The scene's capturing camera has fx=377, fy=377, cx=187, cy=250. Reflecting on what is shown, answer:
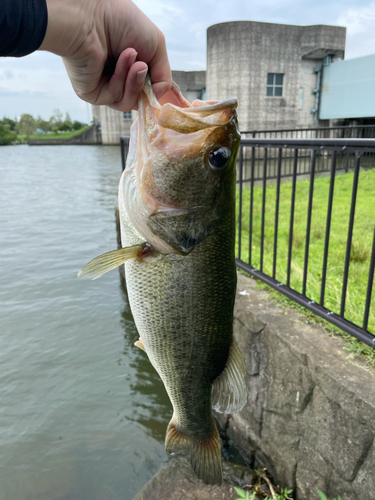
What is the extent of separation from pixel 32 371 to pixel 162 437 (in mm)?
2046

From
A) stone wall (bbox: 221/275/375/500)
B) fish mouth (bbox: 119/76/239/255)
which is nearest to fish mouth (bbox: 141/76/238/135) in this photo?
fish mouth (bbox: 119/76/239/255)

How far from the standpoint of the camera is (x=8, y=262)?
818 cm

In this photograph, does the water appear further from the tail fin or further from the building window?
the building window

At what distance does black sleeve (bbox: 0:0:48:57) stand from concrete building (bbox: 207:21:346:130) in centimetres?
2098

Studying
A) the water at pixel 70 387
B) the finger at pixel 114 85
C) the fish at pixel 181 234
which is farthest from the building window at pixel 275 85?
→ the fish at pixel 181 234

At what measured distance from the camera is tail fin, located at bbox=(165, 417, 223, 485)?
6.11ft

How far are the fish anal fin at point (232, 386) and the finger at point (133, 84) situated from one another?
45.0 inches

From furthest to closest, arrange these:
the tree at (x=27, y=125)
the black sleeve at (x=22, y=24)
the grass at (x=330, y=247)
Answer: the tree at (x=27, y=125)
the grass at (x=330, y=247)
the black sleeve at (x=22, y=24)

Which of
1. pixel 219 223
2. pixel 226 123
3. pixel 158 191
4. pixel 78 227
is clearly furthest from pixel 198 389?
pixel 78 227

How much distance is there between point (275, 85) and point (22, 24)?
22958 millimetres

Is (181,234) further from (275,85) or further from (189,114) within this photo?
(275,85)

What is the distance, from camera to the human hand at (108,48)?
1.16 metres

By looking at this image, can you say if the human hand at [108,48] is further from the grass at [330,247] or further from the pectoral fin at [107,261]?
the grass at [330,247]

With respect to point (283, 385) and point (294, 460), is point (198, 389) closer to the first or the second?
→ point (283, 385)
